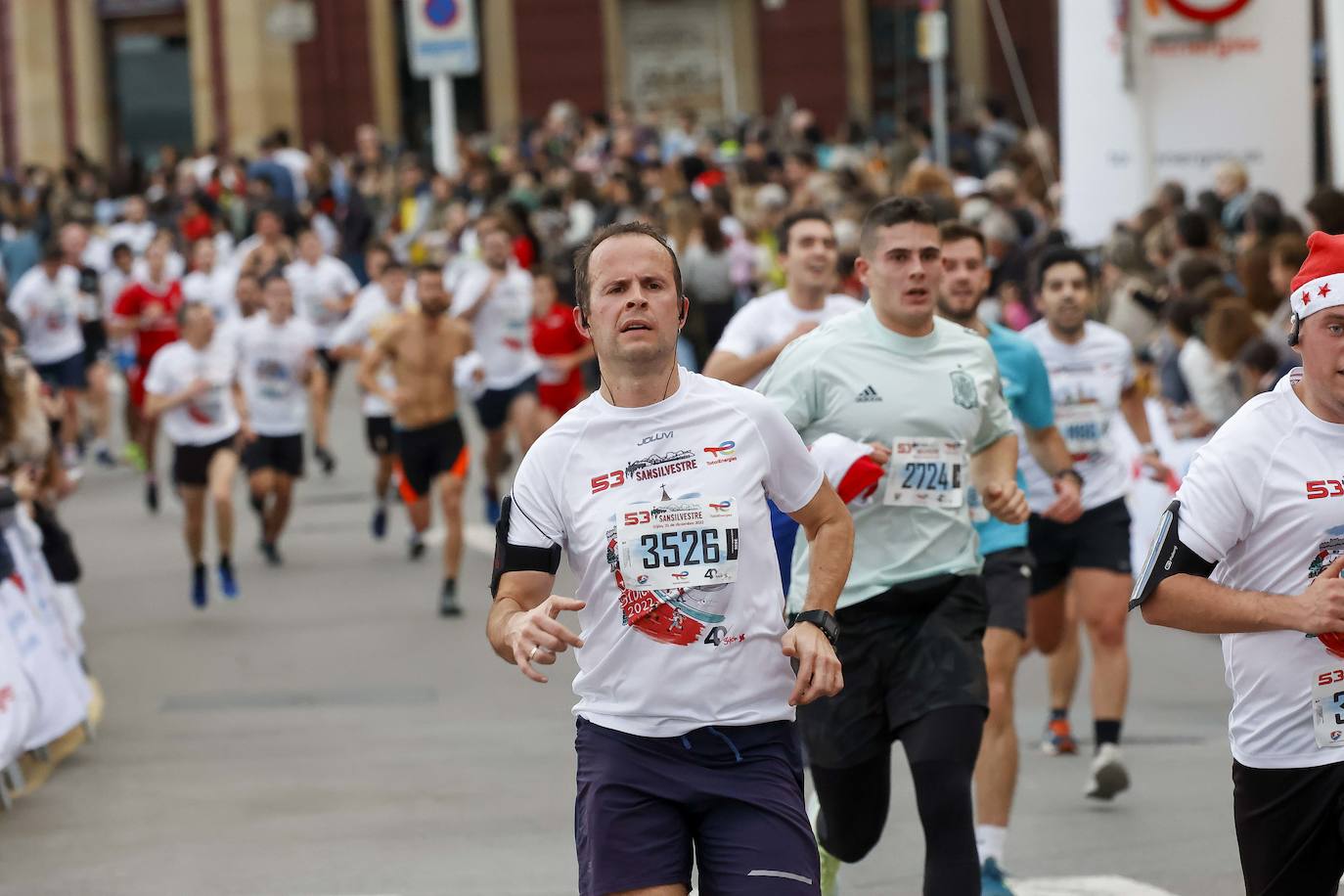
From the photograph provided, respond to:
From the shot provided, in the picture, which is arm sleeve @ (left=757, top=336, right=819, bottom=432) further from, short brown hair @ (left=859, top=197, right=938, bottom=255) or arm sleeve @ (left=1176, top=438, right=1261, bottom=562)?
arm sleeve @ (left=1176, top=438, right=1261, bottom=562)

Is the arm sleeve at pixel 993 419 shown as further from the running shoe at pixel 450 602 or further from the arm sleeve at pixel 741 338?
the running shoe at pixel 450 602

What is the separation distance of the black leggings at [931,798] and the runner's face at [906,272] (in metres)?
1.12

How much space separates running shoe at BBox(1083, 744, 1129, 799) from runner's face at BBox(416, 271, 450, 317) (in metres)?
7.18

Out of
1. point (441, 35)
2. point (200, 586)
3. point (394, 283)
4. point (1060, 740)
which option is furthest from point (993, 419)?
point (441, 35)

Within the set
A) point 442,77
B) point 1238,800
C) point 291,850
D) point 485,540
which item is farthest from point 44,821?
point 442,77

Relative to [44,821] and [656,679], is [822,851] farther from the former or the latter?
[44,821]

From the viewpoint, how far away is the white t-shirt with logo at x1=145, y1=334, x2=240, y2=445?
1518 cm

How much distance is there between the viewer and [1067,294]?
9188 mm

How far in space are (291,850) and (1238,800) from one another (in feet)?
14.3

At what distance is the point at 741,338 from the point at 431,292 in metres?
6.00

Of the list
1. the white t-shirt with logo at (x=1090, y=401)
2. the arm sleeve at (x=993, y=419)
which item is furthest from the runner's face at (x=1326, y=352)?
the white t-shirt with logo at (x=1090, y=401)

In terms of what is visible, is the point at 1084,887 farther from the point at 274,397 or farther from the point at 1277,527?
the point at 274,397

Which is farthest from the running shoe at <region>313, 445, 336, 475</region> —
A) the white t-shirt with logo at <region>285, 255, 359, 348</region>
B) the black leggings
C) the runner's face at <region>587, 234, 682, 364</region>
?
the runner's face at <region>587, 234, 682, 364</region>

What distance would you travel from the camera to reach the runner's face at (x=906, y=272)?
6539 mm
